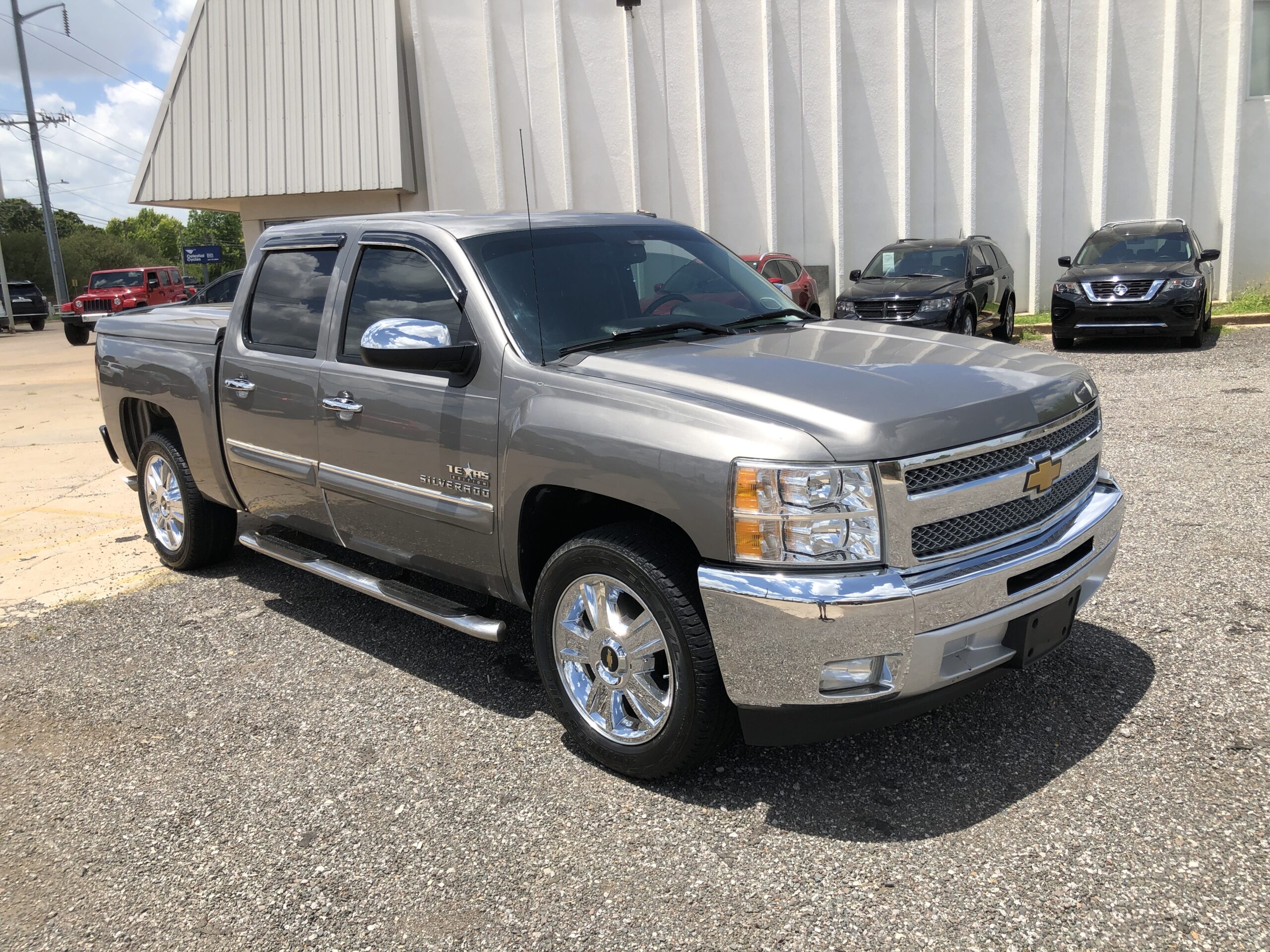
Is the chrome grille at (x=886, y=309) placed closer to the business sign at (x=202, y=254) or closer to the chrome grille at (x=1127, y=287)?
the chrome grille at (x=1127, y=287)

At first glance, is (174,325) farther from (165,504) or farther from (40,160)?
(40,160)

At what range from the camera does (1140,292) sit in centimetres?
1395

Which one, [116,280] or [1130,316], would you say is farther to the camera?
[116,280]

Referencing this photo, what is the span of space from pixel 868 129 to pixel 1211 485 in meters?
16.0

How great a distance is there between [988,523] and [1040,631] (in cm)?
41

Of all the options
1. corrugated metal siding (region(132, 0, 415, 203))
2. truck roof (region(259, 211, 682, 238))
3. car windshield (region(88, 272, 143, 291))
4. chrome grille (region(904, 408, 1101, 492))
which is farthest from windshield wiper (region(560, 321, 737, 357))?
car windshield (region(88, 272, 143, 291))

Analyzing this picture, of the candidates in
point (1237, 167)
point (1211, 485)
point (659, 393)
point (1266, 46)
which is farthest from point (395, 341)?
point (1266, 46)

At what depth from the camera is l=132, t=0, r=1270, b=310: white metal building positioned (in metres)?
20.4

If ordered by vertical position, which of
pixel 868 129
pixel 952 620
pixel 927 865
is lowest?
pixel 927 865

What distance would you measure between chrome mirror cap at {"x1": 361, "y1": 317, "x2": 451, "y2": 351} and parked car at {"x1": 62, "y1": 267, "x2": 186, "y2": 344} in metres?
27.6

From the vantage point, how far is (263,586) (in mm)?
5957

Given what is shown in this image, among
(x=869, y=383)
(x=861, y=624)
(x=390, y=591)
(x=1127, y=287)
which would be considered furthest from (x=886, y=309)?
(x=861, y=624)

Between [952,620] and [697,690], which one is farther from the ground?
[952,620]

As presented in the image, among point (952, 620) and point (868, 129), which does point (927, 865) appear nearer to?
point (952, 620)
